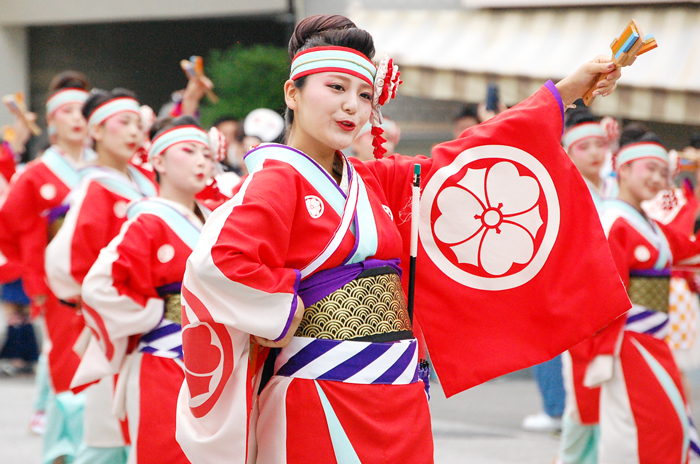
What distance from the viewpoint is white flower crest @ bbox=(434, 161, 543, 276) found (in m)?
2.62

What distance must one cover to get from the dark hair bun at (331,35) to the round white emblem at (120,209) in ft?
7.15

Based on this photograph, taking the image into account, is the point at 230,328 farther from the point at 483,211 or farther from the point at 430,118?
the point at 430,118

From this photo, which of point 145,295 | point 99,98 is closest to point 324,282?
point 145,295

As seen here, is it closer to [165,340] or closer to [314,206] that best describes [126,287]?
[165,340]

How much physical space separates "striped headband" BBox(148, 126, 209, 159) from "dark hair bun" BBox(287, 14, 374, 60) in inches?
53.3

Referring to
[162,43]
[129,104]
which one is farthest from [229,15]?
[129,104]

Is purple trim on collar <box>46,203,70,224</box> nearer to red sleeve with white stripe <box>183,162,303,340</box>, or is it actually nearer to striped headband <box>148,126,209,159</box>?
striped headband <box>148,126,209,159</box>

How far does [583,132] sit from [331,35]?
259 cm

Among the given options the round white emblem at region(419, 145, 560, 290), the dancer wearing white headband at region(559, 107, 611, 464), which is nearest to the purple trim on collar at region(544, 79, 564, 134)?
A: the round white emblem at region(419, 145, 560, 290)

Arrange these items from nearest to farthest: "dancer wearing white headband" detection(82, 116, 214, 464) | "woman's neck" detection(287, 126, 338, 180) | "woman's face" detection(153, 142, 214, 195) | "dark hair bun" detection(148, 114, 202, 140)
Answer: "woman's neck" detection(287, 126, 338, 180), "dancer wearing white headband" detection(82, 116, 214, 464), "woman's face" detection(153, 142, 214, 195), "dark hair bun" detection(148, 114, 202, 140)

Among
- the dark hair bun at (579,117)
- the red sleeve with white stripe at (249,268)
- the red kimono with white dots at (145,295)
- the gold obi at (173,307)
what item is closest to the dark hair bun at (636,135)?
the dark hair bun at (579,117)

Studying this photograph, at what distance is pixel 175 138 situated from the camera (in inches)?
143

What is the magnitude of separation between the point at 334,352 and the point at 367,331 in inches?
3.9

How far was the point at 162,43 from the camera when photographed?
12555 mm
